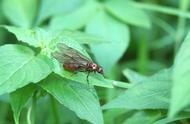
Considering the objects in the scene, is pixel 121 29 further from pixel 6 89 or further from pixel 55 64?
pixel 6 89

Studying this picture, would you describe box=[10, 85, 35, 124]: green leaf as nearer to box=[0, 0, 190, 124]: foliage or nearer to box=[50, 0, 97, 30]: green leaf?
box=[0, 0, 190, 124]: foliage

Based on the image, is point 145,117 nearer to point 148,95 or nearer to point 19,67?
point 148,95

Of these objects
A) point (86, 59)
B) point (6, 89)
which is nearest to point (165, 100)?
point (86, 59)

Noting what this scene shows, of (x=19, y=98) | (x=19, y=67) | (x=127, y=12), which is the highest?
(x=127, y=12)

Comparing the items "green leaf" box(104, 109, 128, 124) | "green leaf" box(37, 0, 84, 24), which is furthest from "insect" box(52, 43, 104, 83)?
"green leaf" box(37, 0, 84, 24)

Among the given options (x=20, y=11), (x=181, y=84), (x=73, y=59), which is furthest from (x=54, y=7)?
(x=181, y=84)

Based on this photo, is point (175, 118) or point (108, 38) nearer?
point (175, 118)
